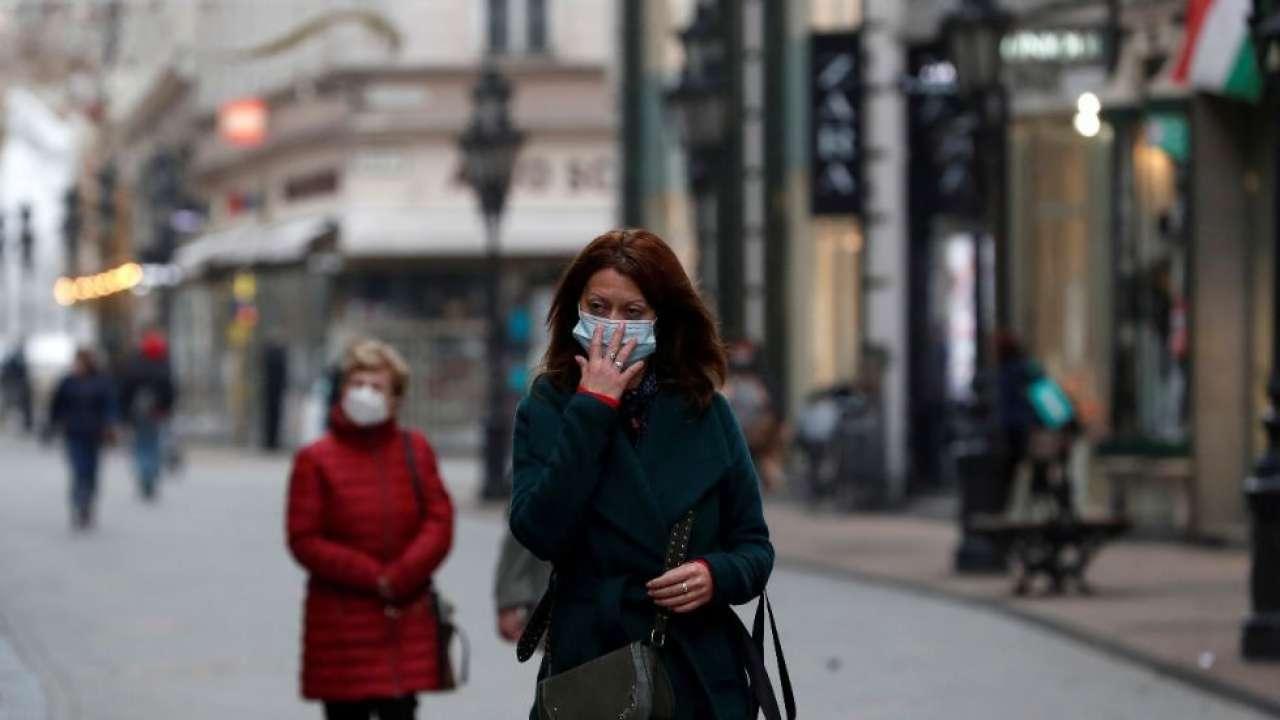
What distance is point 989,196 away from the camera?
22016 millimetres

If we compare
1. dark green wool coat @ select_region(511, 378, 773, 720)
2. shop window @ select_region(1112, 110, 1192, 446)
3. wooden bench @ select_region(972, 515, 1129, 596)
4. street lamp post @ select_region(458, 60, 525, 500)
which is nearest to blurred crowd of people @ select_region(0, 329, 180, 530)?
street lamp post @ select_region(458, 60, 525, 500)

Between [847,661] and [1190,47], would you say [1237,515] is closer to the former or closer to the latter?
[1190,47]

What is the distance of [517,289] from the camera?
5566 cm

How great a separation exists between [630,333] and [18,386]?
58.3 meters

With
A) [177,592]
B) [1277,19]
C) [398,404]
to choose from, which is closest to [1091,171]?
[177,592]

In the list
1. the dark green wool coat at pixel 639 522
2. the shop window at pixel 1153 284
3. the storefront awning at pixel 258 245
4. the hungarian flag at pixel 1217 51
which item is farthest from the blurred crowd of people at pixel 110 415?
the dark green wool coat at pixel 639 522

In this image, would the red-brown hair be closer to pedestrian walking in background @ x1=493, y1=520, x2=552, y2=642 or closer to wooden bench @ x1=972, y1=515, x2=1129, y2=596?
pedestrian walking in background @ x1=493, y1=520, x2=552, y2=642

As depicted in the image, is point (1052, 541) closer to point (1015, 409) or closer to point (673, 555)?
point (1015, 409)

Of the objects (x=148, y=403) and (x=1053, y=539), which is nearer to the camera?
(x=1053, y=539)

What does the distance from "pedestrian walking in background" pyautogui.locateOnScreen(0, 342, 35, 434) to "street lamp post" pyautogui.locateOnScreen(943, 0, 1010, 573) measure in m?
41.9

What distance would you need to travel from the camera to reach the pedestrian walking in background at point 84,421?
2809cm

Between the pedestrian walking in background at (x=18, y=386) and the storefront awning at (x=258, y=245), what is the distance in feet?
12.8

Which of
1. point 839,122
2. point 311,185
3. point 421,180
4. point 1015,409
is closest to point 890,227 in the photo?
point 839,122

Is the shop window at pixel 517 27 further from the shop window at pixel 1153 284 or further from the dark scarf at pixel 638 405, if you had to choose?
the dark scarf at pixel 638 405
